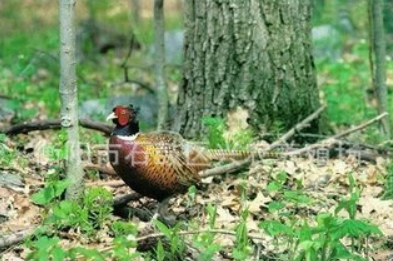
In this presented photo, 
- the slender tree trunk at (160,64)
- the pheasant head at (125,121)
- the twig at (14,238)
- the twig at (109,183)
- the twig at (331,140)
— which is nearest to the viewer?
the twig at (14,238)

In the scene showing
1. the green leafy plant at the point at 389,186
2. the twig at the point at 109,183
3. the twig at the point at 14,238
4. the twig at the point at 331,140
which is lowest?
the twig at the point at 14,238

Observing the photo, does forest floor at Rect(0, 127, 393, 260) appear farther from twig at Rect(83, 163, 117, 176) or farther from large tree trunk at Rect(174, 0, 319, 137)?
large tree trunk at Rect(174, 0, 319, 137)

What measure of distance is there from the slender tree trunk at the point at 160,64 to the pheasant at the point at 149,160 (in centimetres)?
182

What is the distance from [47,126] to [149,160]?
156 cm

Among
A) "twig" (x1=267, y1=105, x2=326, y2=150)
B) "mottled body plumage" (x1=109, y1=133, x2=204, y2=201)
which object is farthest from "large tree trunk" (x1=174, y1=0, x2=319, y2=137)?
"mottled body plumage" (x1=109, y1=133, x2=204, y2=201)

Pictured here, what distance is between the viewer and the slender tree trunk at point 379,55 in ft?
22.7

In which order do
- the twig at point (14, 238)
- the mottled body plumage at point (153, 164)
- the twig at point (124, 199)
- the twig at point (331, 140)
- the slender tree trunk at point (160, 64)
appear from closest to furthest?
the twig at point (14, 238), the mottled body plumage at point (153, 164), the twig at point (124, 199), the twig at point (331, 140), the slender tree trunk at point (160, 64)

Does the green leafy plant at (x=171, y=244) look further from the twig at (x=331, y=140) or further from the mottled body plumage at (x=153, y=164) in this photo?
the twig at (x=331, y=140)

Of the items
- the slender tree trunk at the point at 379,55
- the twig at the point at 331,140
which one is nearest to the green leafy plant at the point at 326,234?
the twig at the point at 331,140

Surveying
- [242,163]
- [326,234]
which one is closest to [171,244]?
[326,234]

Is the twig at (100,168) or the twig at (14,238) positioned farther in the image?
the twig at (100,168)

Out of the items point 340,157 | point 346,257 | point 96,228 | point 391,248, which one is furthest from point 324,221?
point 340,157

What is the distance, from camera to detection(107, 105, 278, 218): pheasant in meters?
5.05

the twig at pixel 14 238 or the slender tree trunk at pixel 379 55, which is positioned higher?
the slender tree trunk at pixel 379 55
